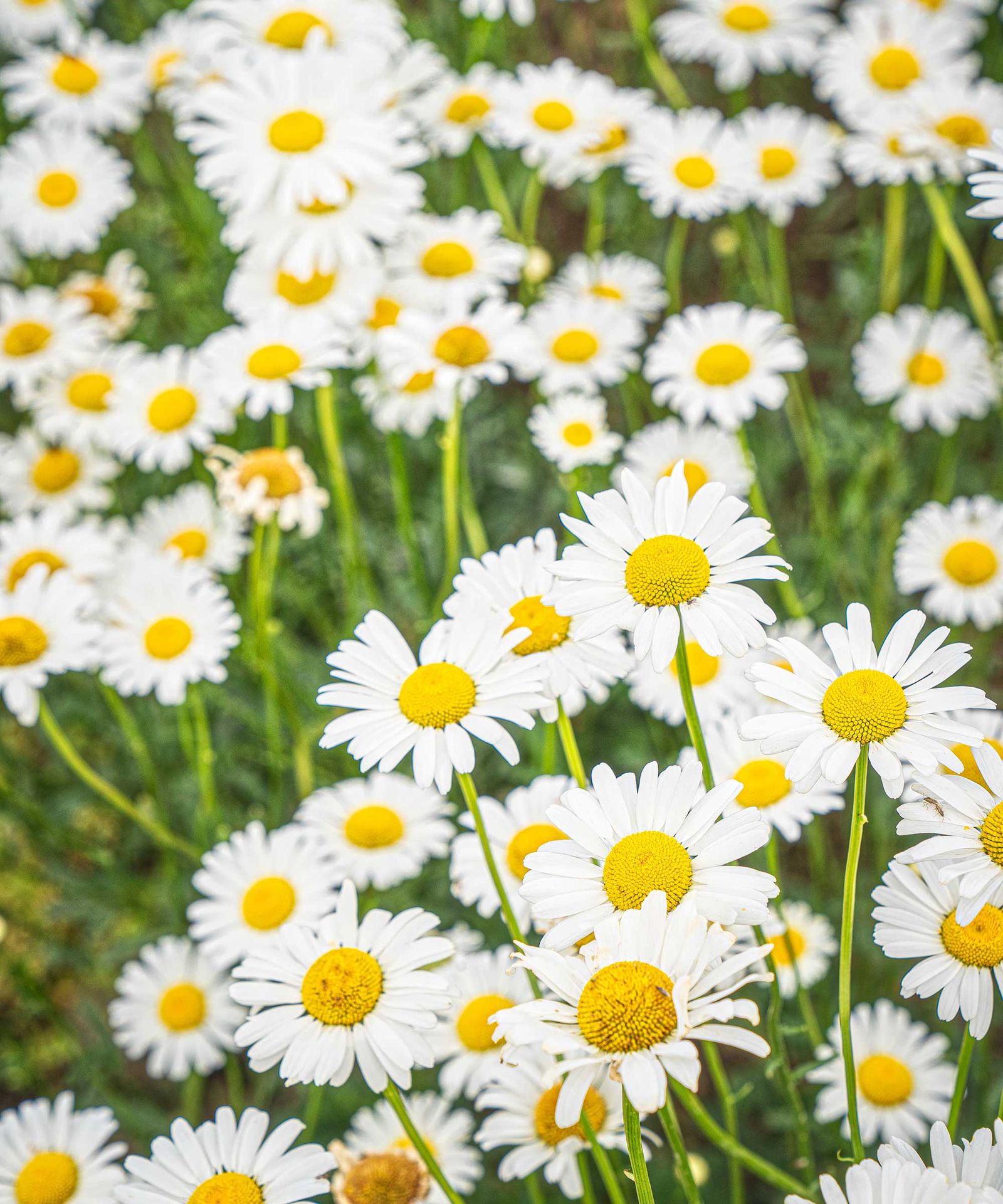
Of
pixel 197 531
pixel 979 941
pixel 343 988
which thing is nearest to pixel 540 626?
pixel 343 988

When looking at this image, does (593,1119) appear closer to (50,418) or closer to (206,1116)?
(206,1116)

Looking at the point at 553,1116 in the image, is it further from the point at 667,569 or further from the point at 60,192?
the point at 60,192

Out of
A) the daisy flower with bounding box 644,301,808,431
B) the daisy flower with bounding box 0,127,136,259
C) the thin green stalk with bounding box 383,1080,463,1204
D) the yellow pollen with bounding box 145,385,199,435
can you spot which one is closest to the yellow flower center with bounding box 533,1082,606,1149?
the thin green stalk with bounding box 383,1080,463,1204

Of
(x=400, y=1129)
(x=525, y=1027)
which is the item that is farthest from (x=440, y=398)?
A: (x=525, y=1027)

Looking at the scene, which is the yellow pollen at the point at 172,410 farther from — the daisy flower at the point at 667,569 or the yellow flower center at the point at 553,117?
the daisy flower at the point at 667,569

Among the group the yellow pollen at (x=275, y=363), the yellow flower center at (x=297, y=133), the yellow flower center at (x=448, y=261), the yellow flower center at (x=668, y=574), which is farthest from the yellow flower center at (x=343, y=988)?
the yellow flower center at (x=297, y=133)
